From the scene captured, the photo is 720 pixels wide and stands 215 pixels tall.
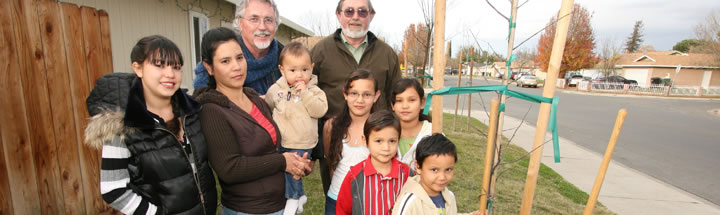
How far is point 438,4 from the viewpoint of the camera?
6.05ft

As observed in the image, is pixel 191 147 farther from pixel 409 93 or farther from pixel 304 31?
pixel 304 31

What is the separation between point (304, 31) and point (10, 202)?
43.0ft

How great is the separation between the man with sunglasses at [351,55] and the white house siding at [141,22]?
373 cm

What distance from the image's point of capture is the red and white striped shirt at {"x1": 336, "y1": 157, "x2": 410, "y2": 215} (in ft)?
6.05

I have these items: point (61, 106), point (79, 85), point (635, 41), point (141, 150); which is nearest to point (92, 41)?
point (79, 85)

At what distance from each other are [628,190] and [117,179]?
627 cm

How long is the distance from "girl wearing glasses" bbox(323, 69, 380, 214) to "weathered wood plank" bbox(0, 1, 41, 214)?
2160mm

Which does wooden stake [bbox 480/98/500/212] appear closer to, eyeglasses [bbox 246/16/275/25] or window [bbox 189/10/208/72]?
eyeglasses [bbox 246/16/275/25]

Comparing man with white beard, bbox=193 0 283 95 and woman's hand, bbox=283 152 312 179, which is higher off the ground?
man with white beard, bbox=193 0 283 95

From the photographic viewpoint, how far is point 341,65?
2.80 m

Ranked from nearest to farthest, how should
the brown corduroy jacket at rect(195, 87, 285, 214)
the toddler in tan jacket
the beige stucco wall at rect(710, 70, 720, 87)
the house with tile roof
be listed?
1. the brown corduroy jacket at rect(195, 87, 285, 214)
2. the toddler in tan jacket
3. the beige stucco wall at rect(710, 70, 720, 87)
4. the house with tile roof

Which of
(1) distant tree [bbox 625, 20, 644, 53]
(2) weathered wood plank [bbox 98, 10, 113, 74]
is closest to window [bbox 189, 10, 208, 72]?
(2) weathered wood plank [bbox 98, 10, 113, 74]

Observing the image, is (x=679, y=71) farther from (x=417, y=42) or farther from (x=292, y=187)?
(x=292, y=187)

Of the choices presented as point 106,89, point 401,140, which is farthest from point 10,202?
point 401,140
